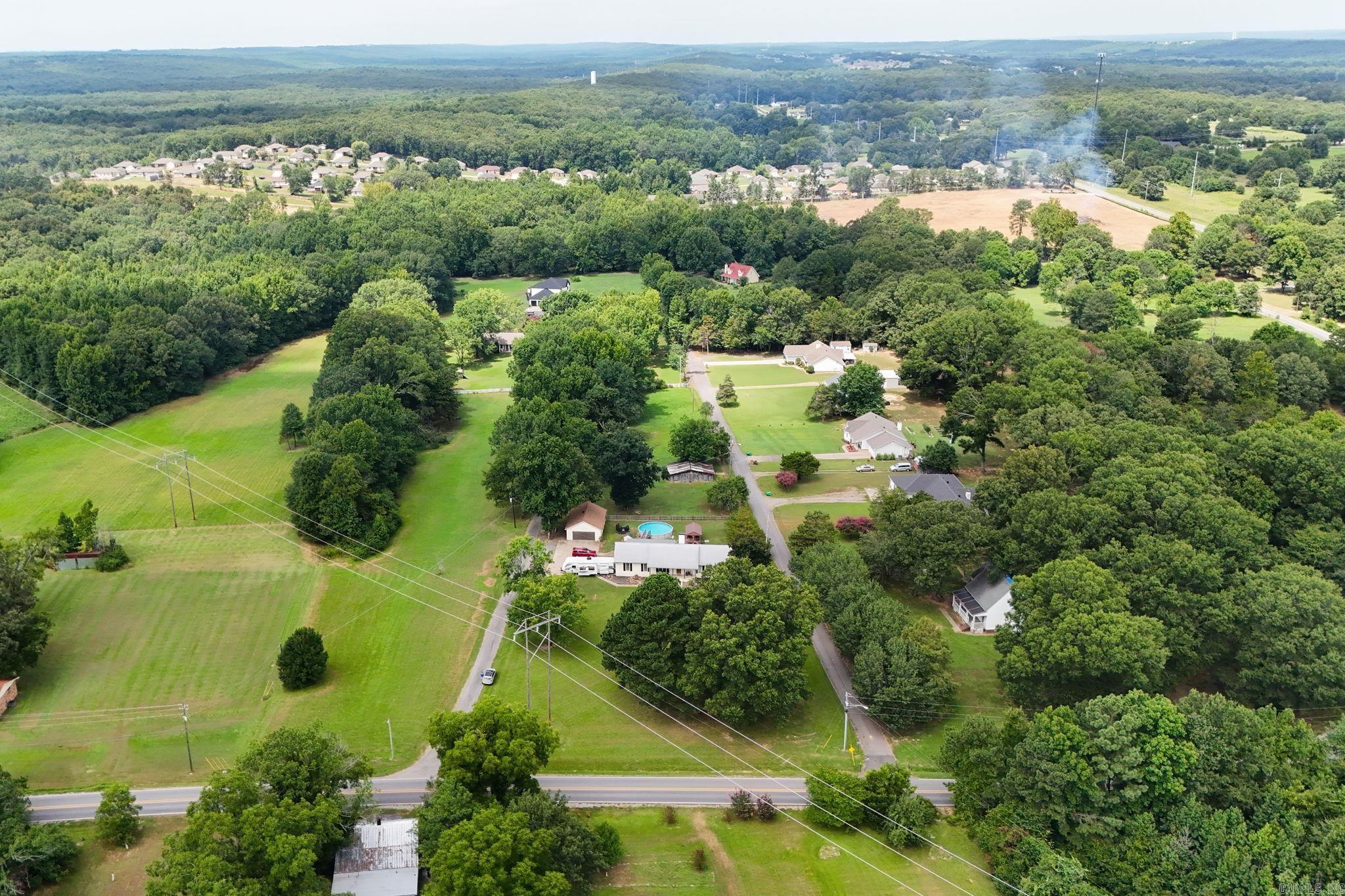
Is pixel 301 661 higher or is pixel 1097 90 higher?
pixel 1097 90

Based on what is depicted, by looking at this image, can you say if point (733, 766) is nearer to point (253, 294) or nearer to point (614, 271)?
point (253, 294)

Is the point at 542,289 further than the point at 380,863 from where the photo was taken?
Yes

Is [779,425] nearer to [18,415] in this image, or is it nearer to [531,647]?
[531,647]

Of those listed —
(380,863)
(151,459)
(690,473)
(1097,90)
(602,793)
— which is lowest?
(690,473)

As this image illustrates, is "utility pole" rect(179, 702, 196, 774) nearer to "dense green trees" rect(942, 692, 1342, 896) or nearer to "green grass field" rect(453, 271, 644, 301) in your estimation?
"dense green trees" rect(942, 692, 1342, 896)

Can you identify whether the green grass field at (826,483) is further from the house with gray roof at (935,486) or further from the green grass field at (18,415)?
the green grass field at (18,415)

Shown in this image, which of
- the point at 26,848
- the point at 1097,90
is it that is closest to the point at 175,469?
the point at 26,848

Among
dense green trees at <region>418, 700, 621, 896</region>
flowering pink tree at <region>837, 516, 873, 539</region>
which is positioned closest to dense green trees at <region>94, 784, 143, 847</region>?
dense green trees at <region>418, 700, 621, 896</region>

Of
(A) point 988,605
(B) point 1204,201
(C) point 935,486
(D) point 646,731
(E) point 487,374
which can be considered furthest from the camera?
(B) point 1204,201
